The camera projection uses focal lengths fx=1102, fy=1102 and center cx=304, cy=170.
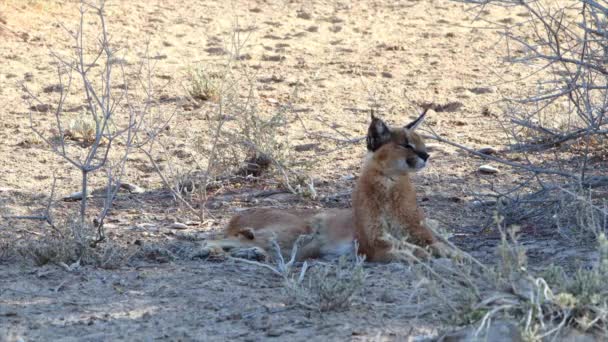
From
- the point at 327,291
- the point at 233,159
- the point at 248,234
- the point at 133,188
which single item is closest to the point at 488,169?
the point at 233,159

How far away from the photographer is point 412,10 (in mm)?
13609

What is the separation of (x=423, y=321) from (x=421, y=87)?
6.21 metres

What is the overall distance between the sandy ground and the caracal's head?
62cm

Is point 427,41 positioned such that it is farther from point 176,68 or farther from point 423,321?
point 423,321

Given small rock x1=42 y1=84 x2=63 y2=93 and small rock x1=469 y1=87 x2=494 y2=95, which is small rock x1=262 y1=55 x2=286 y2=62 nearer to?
small rock x1=469 y1=87 x2=494 y2=95

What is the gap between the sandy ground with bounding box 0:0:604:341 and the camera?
17.3ft

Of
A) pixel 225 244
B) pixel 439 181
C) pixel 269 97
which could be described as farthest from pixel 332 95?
pixel 225 244

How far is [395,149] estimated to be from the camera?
679 cm

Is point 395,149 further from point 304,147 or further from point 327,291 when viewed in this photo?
point 304,147

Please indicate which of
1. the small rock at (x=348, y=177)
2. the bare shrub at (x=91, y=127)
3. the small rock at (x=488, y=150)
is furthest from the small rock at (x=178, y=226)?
the small rock at (x=488, y=150)

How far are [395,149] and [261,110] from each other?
3.75 metres

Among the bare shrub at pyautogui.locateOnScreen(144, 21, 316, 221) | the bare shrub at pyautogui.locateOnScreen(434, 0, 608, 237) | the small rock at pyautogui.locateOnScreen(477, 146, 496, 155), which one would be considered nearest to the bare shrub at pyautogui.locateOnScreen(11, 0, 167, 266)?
the bare shrub at pyautogui.locateOnScreen(144, 21, 316, 221)

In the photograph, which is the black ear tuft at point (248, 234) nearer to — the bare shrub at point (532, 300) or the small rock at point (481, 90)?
the bare shrub at point (532, 300)

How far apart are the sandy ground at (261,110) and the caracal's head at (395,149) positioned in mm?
623
